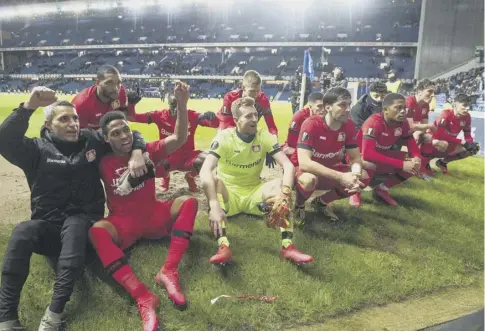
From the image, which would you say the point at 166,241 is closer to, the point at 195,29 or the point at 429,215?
the point at 429,215

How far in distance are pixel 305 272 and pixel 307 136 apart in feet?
5.37

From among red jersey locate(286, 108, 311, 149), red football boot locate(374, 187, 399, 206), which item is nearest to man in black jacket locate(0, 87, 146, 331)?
red jersey locate(286, 108, 311, 149)

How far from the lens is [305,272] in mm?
3727

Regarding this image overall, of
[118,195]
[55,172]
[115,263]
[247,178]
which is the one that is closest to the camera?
[115,263]

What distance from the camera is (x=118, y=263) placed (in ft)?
10.1

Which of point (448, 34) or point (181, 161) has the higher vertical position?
point (448, 34)

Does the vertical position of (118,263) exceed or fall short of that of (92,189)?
it falls short

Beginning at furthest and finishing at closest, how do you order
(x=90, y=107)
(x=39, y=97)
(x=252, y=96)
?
(x=252, y=96) → (x=90, y=107) → (x=39, y=97)

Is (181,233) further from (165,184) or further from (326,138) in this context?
(165,184)

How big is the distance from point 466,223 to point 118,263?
4779mm

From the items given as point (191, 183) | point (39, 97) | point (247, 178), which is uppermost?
point (39, 97)

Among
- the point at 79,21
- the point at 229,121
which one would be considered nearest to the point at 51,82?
the point at 79,21

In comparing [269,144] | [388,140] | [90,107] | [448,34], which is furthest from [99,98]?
[448,34]

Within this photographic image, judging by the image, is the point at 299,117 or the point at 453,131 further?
the point at 453,131
